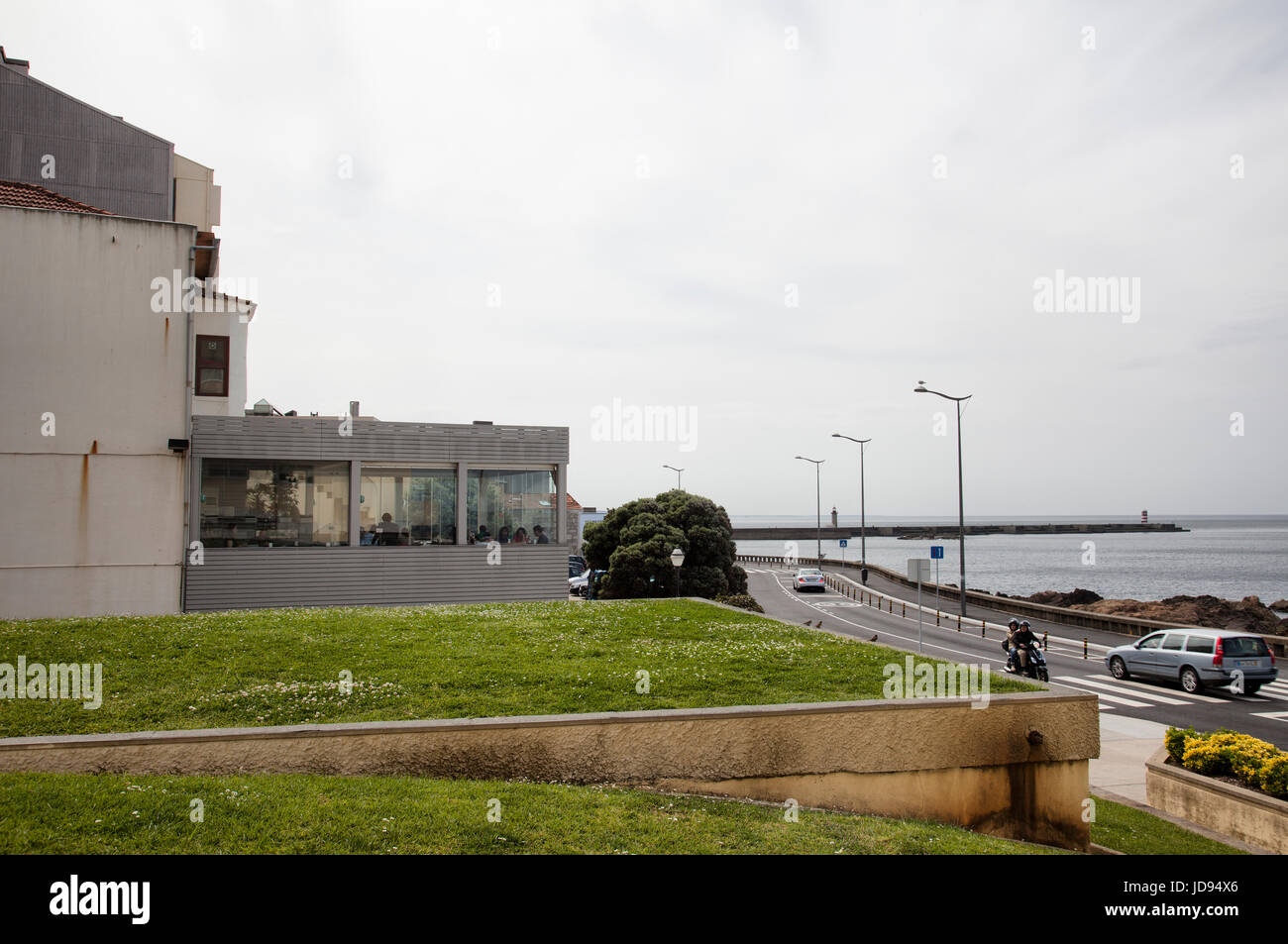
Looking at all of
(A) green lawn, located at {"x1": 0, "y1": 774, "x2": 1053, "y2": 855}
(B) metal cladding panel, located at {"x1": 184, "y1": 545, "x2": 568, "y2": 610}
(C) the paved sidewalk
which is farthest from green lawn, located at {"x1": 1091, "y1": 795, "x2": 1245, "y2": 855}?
(B) metal cladding panel, located at {"x1": 184, "y1": 545, "x2": 568, "y2": 610}

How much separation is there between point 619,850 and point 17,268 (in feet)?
65.3

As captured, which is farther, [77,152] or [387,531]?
[77,152]

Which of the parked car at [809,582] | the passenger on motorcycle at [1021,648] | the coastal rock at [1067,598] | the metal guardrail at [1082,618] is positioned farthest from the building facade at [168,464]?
the coastal rock at [1067,598]

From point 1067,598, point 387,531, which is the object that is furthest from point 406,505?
point 1067,598

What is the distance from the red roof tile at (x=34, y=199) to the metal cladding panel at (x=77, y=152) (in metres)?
2.25

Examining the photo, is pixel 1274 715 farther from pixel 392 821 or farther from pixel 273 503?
pixel 273 503

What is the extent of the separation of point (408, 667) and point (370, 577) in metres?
11.7

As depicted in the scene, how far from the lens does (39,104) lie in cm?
2400

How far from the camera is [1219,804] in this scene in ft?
35.1

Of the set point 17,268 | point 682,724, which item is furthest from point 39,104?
point 682,724

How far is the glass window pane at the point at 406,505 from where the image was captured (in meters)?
21.7

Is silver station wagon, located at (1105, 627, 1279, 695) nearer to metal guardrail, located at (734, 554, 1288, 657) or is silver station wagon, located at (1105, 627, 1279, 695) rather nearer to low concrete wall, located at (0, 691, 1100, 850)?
metal guardrail, located at (734, 554, 1288, 657)

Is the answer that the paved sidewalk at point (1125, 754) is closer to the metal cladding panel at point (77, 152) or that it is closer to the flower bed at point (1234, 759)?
the flower bed at point (1234, 759)
